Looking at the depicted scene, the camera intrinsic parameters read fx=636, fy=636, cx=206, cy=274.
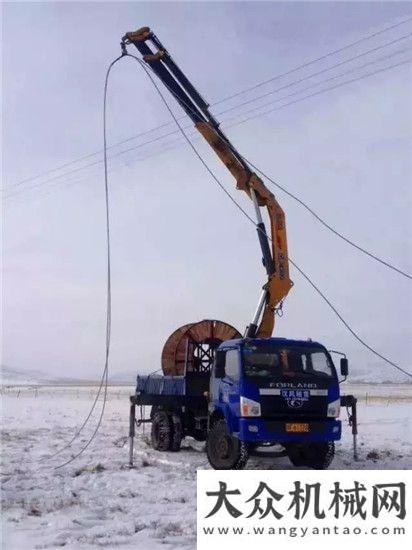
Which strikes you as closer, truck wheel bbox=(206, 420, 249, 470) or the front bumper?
the front bumper

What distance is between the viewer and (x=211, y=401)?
13.9 meters

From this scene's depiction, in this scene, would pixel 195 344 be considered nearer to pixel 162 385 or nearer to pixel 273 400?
pixel 162 385

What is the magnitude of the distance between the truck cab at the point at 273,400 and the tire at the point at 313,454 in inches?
0.8

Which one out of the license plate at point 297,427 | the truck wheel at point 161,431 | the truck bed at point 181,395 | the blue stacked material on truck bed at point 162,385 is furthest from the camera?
the truck wheel at point 161,431

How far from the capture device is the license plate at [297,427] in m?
12.1

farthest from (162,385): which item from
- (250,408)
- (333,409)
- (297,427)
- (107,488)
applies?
(107,488)

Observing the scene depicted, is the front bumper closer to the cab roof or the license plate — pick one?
the license plate

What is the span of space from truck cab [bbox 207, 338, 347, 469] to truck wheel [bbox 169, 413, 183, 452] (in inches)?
91.3

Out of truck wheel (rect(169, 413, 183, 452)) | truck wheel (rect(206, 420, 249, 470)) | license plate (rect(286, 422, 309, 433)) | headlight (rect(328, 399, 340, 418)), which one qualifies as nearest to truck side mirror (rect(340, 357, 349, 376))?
headlight (rect(328, 399, 340, 418))

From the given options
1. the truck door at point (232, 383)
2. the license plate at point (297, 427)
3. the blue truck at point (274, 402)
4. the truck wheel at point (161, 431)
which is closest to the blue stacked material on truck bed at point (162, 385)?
the truck wheel at point (161, 431)

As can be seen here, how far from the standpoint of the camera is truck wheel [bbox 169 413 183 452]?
1572cm

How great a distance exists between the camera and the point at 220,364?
A: 44.2 ft

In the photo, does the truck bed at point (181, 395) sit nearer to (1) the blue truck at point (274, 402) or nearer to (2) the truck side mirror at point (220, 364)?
(1) the blue truck at point (274, 402)

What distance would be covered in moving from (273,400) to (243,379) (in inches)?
27.3
